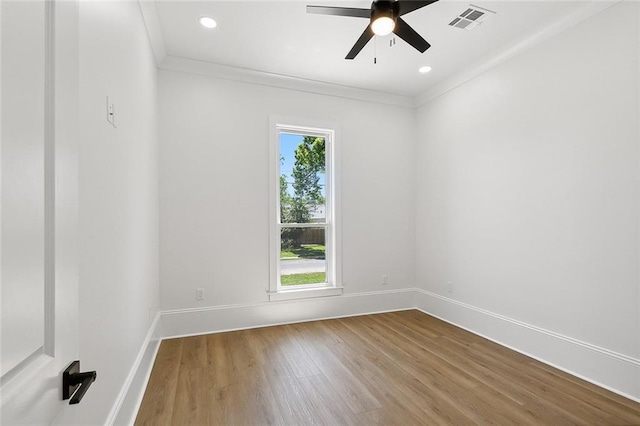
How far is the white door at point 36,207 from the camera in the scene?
0.49m

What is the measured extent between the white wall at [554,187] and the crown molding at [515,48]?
0.18 ft

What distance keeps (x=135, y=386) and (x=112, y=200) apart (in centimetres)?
128

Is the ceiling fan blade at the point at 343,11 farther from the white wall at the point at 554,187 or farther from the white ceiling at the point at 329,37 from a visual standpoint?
the white wall at the point at 554,187

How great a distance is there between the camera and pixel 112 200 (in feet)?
5.24

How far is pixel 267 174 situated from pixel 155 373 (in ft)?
7.34

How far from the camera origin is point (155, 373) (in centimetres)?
250


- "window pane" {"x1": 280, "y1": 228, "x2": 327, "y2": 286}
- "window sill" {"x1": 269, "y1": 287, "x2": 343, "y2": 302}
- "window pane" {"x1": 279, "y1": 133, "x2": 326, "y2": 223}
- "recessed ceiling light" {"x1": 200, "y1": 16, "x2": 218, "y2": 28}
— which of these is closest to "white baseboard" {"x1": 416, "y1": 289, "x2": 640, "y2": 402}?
"window sill" {"x1": 269, "y1": 287, "x2": 343, "y2": 302}

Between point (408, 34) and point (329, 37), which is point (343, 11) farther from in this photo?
point (329, 37)

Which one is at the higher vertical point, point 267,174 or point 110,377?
point 267,174

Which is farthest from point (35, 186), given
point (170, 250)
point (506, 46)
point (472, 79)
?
point (472, 79)

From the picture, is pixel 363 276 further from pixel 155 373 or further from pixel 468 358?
pixel 155 373

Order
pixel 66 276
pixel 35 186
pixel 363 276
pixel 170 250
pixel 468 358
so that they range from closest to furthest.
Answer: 1. pixel 35 186
2. pixel 66 276
3. pixel 468 358
4. pixel 170 250
5. pixel 363 276

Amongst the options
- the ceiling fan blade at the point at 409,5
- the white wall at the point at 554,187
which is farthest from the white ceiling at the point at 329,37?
the ceiling fan blade at the point at 409,5

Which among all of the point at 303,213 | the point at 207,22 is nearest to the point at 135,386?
the point at 303,213
